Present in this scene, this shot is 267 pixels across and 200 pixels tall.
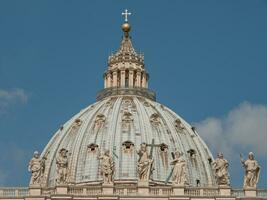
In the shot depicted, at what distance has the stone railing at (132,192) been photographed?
8725 centimetres

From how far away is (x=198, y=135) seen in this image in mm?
151375

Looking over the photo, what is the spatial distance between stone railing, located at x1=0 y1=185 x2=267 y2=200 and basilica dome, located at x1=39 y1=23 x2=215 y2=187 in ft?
154

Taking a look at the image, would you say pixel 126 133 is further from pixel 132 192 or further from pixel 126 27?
pixel 132 192

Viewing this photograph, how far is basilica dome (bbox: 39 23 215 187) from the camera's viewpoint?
14100 cm

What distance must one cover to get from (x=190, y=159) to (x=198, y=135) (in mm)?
6735

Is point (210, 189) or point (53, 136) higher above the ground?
point (53, 136)

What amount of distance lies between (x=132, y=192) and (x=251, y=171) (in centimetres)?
820

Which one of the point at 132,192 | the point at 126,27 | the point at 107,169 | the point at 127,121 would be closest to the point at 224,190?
the point at 132,192

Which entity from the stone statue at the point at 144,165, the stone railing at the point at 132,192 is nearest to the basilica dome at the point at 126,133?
the stone statue at the point at 144,165

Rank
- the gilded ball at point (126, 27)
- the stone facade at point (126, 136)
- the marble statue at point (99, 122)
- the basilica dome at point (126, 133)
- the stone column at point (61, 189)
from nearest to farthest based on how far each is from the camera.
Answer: the stone column at point (61, 189), the stone facade at point (126, 136), the basilica dome at point (126, 133), the marble statue at point (99, 122), the gilded ball at point (126, 27)

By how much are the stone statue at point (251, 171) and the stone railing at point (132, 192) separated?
1.94 ft

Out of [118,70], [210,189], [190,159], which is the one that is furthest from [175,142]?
[210,189]

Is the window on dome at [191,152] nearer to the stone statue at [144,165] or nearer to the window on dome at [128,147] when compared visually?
the window on dome at [128,147]

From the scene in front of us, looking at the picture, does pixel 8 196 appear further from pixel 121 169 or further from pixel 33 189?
pixel 121 169
